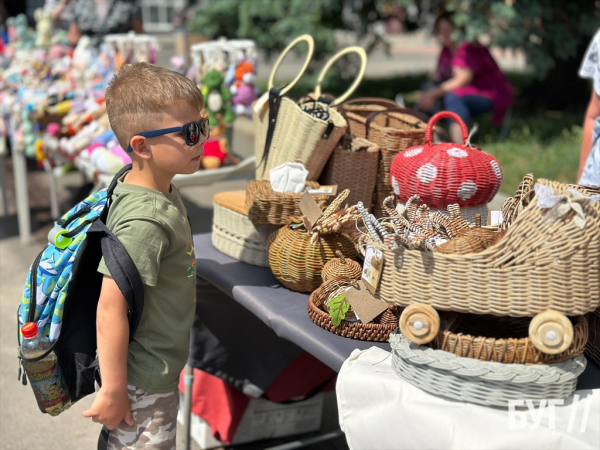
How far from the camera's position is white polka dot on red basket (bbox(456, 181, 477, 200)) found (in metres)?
1.79

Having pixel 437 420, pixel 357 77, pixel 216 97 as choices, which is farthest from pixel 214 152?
pixel 437 420

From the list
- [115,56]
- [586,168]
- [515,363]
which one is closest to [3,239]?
[115,56]

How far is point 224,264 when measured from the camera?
2100 mm

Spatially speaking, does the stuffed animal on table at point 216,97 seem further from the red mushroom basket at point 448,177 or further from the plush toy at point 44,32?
the plush toy at point 44,32

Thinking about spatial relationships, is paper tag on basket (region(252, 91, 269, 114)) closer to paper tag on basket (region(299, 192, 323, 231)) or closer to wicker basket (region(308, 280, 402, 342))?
paper tag on basket (region(299, 192, 323, 231))

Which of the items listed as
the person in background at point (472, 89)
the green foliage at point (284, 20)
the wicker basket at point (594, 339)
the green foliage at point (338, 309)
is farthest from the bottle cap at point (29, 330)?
the green foliage at point (284, 20)

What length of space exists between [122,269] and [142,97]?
37 centimetres

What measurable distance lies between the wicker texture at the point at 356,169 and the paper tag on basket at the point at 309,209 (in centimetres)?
35

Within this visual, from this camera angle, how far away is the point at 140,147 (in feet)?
4.89

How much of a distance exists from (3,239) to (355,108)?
10.2 ft

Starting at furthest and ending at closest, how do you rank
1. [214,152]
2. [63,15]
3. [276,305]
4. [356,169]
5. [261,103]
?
[63,15], [214,152], [261,103], [356,169], [276,305]

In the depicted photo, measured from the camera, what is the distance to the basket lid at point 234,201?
6.89 feet

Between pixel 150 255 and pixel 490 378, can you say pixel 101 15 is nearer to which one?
pixel 150 255

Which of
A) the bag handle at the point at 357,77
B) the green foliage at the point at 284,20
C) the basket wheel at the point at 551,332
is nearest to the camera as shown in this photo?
the basket wheel at the point at 551,332
